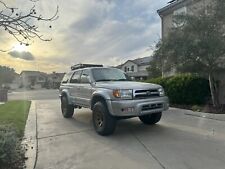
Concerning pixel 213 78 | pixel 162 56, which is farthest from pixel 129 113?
pixel 213 78

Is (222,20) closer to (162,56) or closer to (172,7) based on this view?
(162,56)

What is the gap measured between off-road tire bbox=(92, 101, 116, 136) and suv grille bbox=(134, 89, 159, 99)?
892 millimetres

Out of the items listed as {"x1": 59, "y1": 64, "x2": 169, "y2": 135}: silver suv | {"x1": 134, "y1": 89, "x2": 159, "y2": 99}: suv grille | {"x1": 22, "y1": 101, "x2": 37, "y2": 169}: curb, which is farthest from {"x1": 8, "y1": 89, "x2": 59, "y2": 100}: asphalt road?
{"x1": 134, "y1": 89, "x2": 159, "y2": 99}: suv grille

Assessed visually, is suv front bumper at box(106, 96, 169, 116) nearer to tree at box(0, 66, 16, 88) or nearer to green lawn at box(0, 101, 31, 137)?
green lawn at box(0, 101, 31, 137)

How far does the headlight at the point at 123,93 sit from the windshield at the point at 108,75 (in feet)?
4.84

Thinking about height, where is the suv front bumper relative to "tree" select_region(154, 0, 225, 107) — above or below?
below

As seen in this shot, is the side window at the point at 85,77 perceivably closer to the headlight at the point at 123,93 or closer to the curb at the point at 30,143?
the headlight at the point at 123,93

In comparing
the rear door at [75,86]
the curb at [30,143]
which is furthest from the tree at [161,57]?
the curb at [30,143]

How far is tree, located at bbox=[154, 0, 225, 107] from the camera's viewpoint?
11328 mm

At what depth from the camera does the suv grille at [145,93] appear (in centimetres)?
767

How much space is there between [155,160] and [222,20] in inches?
312

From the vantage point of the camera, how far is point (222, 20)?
449 inches

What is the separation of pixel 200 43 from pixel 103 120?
5732 mm

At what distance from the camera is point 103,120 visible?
7820mm
